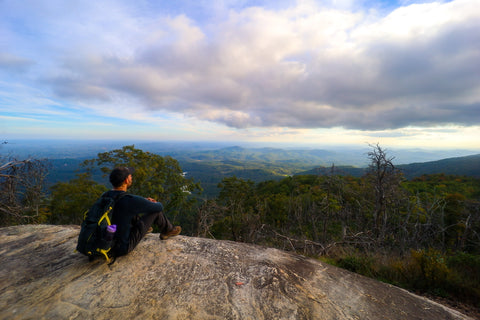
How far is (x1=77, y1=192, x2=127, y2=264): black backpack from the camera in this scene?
3168 mm

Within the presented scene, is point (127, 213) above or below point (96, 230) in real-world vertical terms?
above

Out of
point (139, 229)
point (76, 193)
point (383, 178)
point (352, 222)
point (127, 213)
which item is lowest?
point (352, 222)

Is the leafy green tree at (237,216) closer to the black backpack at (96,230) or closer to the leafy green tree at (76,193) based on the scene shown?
the black backpack at (96,230)

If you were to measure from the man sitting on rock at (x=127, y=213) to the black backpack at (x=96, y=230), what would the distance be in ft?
0.58

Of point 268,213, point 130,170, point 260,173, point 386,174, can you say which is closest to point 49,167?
point 130,170

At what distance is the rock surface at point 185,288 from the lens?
2.70 m

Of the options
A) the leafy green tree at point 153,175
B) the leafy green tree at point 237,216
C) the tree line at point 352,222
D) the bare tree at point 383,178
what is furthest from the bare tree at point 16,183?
the bare tree at point 383,178

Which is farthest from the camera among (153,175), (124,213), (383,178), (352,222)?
(352,222)

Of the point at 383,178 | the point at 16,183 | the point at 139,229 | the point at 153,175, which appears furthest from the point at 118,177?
the point at 153,175

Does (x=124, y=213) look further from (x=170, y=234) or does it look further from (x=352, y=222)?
(x=352, y=222)

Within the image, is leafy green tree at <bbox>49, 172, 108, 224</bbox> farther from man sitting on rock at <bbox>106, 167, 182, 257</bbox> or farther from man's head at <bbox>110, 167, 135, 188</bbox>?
man's head at <bbox>110, 167, 135, 188</bbox>

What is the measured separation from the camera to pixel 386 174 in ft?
30.6

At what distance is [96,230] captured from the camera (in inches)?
125

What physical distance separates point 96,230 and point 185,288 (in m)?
1.85
